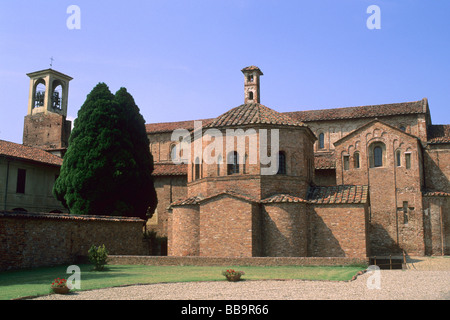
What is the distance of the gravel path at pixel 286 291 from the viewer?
10727 mm

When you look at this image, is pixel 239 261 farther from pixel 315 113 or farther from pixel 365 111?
pixel 315 113

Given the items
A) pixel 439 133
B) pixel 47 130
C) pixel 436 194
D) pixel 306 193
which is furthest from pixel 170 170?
pixel 439 133

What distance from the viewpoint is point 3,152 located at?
31547 millimetres

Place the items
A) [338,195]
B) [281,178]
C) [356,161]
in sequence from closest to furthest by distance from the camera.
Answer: [338,195] → [281,178] → [356,161]

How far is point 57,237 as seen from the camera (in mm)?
20797

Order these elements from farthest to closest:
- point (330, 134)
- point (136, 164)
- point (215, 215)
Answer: point (330, 134) < point (136, 164) < point (215, 215)

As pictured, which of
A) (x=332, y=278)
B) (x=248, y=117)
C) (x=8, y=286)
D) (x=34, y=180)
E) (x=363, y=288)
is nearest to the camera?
(x=363, y=288)

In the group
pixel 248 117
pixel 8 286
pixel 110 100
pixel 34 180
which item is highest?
pixel 110 100

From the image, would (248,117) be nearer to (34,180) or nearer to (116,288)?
(116,288)

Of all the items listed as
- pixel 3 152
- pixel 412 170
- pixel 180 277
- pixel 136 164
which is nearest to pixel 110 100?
pixel 136 164

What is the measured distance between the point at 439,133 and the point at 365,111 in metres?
6.09

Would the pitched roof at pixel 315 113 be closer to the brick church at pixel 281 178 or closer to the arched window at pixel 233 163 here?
the brick church at pixel 281 178

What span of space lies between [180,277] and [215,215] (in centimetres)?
760

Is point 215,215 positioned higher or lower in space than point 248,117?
lower
